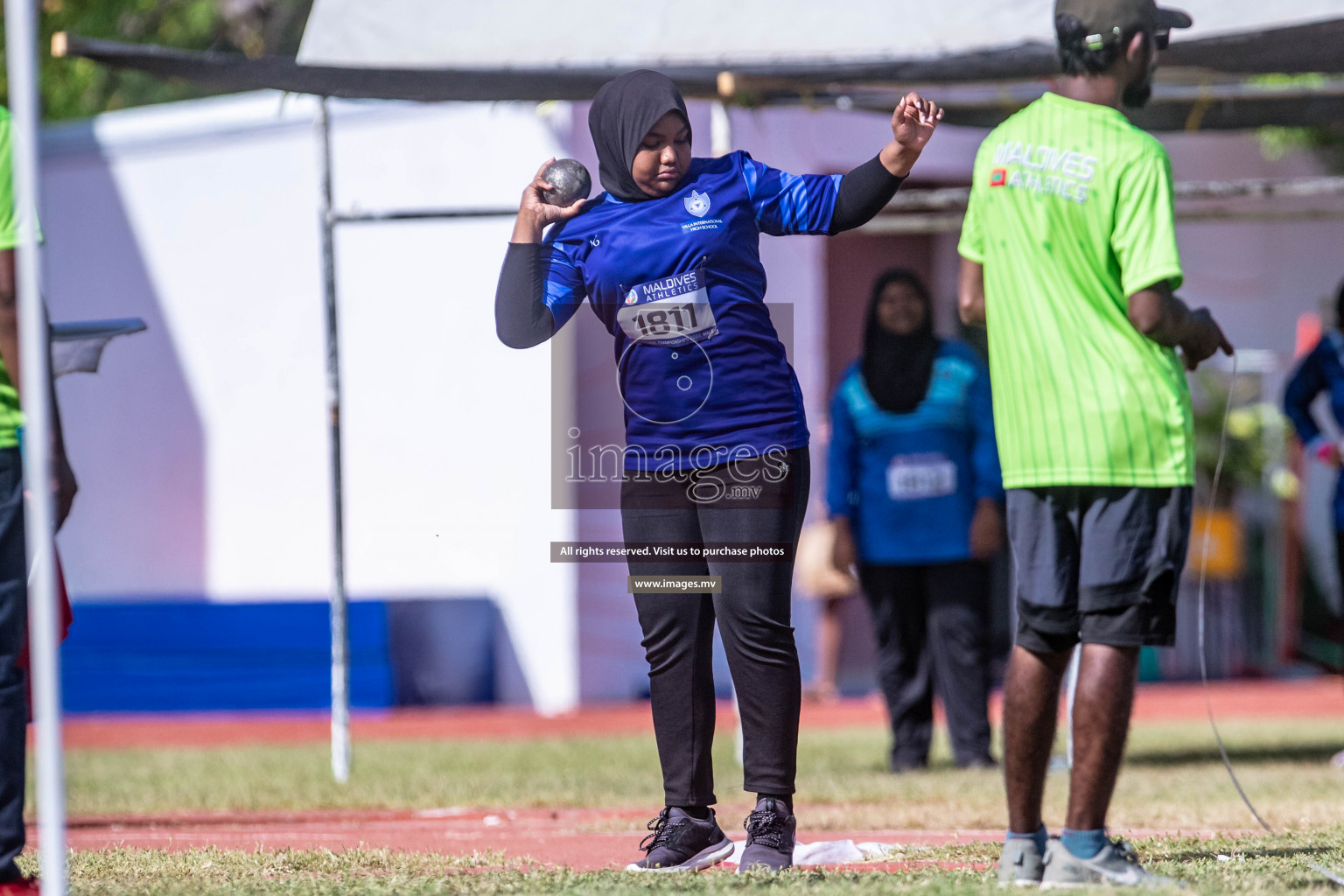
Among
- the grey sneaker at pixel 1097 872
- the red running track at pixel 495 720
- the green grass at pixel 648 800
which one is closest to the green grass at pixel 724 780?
the green grass at pixel 648 800

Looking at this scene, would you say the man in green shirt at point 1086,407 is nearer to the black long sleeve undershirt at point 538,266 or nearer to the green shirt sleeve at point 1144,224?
the green shirt sleeve at point 1144,224

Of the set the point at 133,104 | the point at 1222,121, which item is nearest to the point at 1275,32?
the point at 1222,121

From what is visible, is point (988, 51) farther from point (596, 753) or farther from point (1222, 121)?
point (596, 753)

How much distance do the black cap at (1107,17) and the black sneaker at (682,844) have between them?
1.97 meters

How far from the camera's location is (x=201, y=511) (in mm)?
11453

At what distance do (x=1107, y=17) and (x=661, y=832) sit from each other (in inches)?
82.3

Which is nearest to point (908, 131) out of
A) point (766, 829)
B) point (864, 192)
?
point (864, 192)

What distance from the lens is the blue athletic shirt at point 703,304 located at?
146 inches

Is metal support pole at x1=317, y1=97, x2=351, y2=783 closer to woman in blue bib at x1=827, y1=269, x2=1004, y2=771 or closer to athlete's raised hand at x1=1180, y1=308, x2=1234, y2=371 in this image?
woman in blue bib at x1=827, y1=269, x2=1004, y2=771

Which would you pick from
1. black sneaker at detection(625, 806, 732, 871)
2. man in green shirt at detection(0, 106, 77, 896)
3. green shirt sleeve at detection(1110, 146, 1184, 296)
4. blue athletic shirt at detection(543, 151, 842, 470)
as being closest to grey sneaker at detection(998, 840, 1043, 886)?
black sneaker at detection(625, 806, 732, 871)

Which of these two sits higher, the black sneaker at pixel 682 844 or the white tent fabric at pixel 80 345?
the white tent fabric at pixel 80 345

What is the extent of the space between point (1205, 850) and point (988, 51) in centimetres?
300

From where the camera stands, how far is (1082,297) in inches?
133

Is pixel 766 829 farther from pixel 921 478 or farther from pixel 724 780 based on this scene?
pixel 921 478
